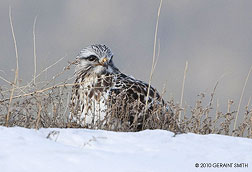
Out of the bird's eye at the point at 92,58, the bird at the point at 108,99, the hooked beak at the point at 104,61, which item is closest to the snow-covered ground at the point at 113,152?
the bird at the point at 108,99

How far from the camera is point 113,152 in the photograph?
2.75 meters

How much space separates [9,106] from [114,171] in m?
1.88

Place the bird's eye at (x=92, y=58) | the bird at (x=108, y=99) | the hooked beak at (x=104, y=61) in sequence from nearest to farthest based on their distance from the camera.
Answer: the bird at (x=108, y=99) < the hooked beak at (x=104, y=61) < the bird's eye at (x=92, y=58)

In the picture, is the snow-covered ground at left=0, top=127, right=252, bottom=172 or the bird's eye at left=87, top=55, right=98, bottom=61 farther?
the bird's eye at left=87, top=55, right=98, bottom=61

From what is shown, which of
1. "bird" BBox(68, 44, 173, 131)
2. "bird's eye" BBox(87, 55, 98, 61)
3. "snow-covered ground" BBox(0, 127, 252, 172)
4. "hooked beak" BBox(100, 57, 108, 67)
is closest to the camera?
"snow-covered ground" BBox(0, 127, 252, 172)

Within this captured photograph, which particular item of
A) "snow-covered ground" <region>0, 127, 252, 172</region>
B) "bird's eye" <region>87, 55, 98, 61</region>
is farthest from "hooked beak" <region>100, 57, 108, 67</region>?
"snow-covered ground" <region>0, 127, 252, 172</region>

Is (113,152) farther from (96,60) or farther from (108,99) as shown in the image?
(96,60)

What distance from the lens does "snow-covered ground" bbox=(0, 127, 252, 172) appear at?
2.52m

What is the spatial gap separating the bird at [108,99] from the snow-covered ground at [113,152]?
4.96ft

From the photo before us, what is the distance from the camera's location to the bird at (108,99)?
16.4 feet

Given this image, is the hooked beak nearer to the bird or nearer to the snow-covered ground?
the bird

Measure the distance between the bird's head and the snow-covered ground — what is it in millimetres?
2720

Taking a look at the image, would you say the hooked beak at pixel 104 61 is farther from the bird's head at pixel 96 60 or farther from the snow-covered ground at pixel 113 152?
the snow-covered ground at pixel 113 152

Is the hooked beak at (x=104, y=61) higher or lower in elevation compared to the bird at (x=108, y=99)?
higher
